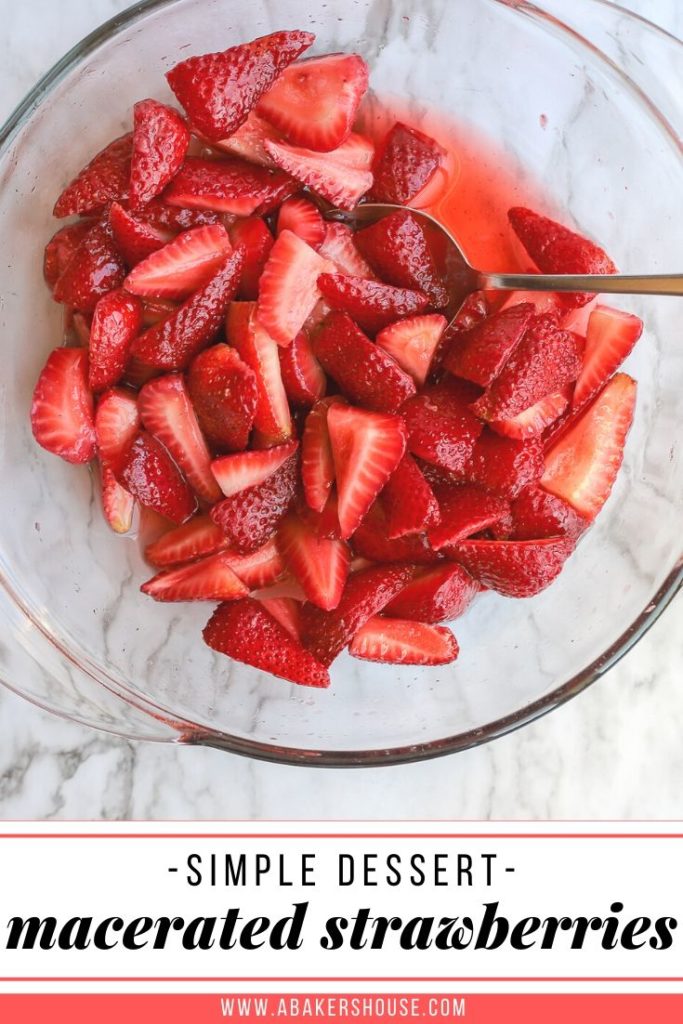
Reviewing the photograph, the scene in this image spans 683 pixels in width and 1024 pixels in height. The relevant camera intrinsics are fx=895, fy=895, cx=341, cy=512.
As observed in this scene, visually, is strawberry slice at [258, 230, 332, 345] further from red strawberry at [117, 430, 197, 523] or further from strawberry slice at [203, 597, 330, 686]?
strawberry slice at [203, 597, 330, 686]

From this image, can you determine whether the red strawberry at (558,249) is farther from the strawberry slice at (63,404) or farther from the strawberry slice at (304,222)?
the strawberry slice at (63,404)

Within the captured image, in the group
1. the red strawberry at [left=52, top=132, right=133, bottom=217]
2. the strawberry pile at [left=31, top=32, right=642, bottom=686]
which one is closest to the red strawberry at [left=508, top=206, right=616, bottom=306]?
the strawberry pile at [left=31, top=32, right=642, bottom=686]

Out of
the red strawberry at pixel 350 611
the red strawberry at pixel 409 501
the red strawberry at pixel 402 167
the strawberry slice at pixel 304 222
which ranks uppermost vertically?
the strawberry slice at pixel 304 222

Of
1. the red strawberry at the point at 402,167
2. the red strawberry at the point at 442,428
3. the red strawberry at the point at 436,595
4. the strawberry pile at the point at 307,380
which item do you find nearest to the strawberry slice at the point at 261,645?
the strawberry pile at the point at 307,380

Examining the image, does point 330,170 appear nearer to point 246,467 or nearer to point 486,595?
point 246,467

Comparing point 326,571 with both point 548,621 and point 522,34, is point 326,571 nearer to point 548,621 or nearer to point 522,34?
point 548,621
